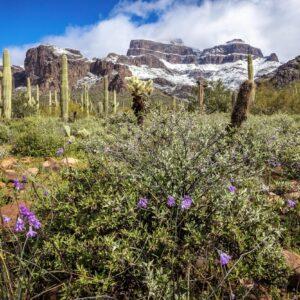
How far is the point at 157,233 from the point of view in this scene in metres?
3.04

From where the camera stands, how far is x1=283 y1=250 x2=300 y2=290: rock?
3.45 m

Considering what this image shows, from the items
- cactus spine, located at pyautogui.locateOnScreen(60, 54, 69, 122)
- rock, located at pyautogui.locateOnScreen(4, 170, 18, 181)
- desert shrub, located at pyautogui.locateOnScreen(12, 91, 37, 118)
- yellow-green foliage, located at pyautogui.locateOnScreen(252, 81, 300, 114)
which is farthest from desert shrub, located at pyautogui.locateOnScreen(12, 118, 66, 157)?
yellow-green foliage, located at pyautogui.locateOnScreen(252, 81, 300, 114)

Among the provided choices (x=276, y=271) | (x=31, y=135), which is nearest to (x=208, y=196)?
(x=276, y=271)

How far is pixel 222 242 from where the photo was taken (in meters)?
3.24

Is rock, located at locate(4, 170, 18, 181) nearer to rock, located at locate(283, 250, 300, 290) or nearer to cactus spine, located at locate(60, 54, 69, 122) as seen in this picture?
rock, located at locate(283, 250, 300, 290)

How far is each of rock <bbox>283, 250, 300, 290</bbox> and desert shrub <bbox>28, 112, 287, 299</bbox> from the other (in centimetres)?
20

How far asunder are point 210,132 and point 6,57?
67.7 feet

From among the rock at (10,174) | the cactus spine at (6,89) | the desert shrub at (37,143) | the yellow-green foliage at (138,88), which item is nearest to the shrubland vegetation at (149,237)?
the rock at (10,174)

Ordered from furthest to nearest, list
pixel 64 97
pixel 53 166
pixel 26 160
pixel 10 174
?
pixel 64 97
pixel 26 160
pixel 53 166
pixel 10 174

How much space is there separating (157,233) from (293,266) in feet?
4.66

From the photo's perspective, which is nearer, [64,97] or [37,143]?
[37,143]

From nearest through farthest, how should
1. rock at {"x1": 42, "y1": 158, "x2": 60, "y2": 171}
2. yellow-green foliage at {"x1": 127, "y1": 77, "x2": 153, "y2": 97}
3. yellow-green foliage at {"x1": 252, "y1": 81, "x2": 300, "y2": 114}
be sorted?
rock at {"x1": 42, "y1": 158, "x2": 60, "y2": 171}, yellow-green foliage at {"x1": 127, "y1": 77, "x2": 153, "y2": 97}, yellow-green foliage at {"x1": 252, "y1": 81, "x2": 300, "y2": 114}

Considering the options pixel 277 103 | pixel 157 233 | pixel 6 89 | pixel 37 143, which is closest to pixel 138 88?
pixel 37 143

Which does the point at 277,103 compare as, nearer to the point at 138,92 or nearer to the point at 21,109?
the point at 21,109
